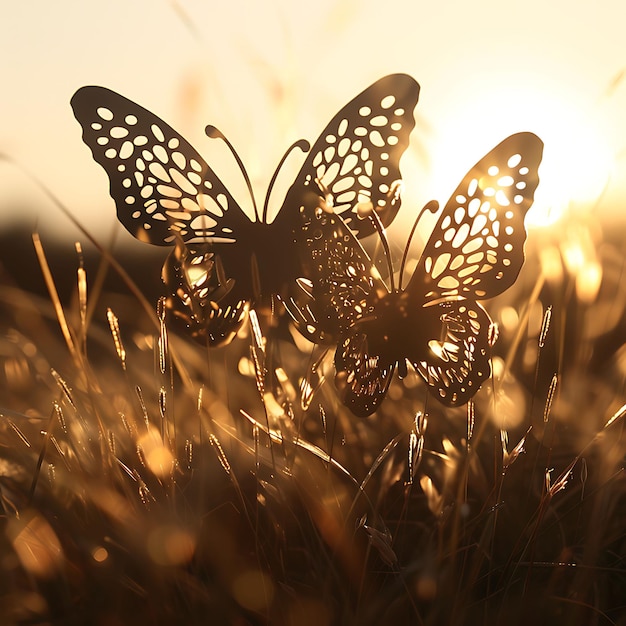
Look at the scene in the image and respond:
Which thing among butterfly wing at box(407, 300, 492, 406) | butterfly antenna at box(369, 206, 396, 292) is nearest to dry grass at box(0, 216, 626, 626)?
butterfly wing at box(407, 300, 492, 406)

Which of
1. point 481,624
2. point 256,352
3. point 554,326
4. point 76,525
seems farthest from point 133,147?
point 554,326

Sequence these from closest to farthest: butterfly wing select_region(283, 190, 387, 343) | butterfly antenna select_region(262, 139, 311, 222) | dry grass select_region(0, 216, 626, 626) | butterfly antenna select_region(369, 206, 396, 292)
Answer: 1. dry grass select_region(0, 216, 626, 626)
2. butterfly antenna select_region(369, 206, 396, 292)
3. butterfly wing select_region(283, 190, 387, 343)
4. butterfly antenna select_region(262, 139, 311, 222)

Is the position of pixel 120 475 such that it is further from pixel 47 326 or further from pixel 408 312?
pixel 47 326

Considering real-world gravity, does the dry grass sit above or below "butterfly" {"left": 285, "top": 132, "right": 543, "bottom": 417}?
below

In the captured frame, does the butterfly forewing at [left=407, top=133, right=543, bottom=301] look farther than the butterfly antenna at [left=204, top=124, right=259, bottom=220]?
No

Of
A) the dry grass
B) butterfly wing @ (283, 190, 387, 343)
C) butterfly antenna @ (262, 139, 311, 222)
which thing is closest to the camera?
the dry grass

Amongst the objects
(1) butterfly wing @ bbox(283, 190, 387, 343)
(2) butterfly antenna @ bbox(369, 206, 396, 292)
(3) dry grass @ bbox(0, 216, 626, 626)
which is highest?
(2) butterfly antenna @ bbox(369, 206, 396, 292)

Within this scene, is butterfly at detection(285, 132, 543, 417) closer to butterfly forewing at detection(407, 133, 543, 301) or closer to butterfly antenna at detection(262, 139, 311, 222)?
butterfly forewing at detection(407, 133, 543, 301)

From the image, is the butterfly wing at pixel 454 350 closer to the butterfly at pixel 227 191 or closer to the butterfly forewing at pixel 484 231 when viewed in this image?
the butterfly forewing at pixel 484 231

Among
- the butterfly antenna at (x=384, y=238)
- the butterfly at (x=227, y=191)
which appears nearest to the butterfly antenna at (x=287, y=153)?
the butterfly at (x=227, y=191)
